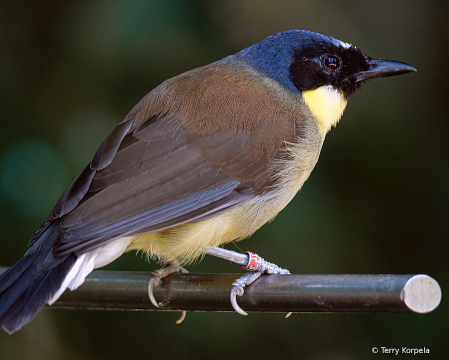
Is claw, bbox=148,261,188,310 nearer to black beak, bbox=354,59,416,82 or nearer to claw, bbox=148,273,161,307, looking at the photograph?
claw, bbox=148,273,161,307

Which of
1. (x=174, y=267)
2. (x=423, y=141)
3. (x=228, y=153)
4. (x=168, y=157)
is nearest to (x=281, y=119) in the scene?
(x=228, y=153)

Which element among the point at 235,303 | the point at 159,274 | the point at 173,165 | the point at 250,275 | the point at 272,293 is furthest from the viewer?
the point at 159,274

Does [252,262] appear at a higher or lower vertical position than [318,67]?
lower

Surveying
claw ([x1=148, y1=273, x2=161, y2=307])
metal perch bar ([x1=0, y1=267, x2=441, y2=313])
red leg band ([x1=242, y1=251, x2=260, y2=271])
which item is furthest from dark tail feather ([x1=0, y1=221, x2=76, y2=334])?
red leg band ([x1=242, y1=251, x2=260, y2=271])

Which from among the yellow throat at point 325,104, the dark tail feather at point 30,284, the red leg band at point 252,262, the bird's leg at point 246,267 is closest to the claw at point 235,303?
the bird's leg at point 246,267

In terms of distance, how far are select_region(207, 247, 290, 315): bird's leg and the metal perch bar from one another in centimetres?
3

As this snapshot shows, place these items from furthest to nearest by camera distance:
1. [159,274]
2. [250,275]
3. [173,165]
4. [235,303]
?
[159,274] < [173,165] < [250,275] < [235,303]

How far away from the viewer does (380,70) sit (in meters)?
3.14

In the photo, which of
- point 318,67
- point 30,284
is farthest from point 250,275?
point 318,67

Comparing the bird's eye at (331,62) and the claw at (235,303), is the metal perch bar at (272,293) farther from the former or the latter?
the bird's eye at (331,62)

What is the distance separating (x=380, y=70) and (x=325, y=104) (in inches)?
13.7

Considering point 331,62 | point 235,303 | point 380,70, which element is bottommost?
point 235,303

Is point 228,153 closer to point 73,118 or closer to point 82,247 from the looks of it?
point 82,247

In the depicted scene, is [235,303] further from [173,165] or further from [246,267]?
[173,165]
